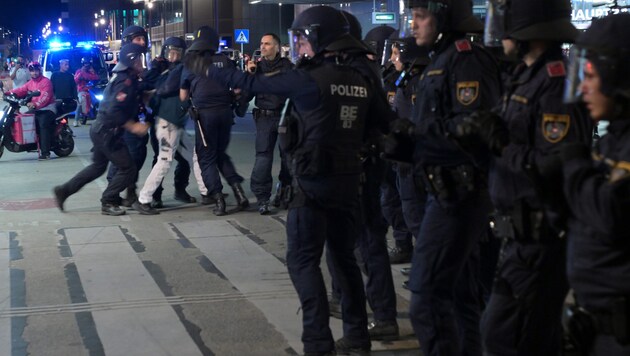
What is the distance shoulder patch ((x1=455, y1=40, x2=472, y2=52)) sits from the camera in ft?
15.5

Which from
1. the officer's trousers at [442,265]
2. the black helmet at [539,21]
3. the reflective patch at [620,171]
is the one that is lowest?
the officer's trousers at [442,265]

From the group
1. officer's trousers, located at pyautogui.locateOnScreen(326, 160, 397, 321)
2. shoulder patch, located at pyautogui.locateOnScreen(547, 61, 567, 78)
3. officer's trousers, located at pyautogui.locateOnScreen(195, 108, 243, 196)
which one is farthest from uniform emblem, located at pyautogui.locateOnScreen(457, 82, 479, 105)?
officer's trousers, located at pyautogui.locateOnScreen(195, 108, 243, 196)

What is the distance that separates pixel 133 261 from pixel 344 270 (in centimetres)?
339

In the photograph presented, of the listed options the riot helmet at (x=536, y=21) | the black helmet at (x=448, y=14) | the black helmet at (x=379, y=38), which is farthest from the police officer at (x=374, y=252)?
the black helmet at (x=379, y=38)

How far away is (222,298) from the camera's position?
23.2ft

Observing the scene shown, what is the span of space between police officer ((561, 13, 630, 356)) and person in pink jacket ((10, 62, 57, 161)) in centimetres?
1424

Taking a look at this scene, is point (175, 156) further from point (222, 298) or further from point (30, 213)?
point (222, 298)

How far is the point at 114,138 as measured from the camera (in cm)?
1060

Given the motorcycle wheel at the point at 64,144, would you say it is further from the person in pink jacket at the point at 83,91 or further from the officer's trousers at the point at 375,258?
the officer's trousers at the point at 375,258

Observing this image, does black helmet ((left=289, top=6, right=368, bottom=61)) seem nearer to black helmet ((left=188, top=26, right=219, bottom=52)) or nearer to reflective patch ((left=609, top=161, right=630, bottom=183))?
reflective patch ((left=609, top=161, right=630, bottom=183))

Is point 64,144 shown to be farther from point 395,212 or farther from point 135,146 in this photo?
point 395,212

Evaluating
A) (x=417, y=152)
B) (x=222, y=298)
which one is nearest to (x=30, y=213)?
(x=222, y=298)

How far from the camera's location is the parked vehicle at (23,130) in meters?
16.3

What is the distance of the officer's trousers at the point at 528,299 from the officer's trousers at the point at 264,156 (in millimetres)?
7007
